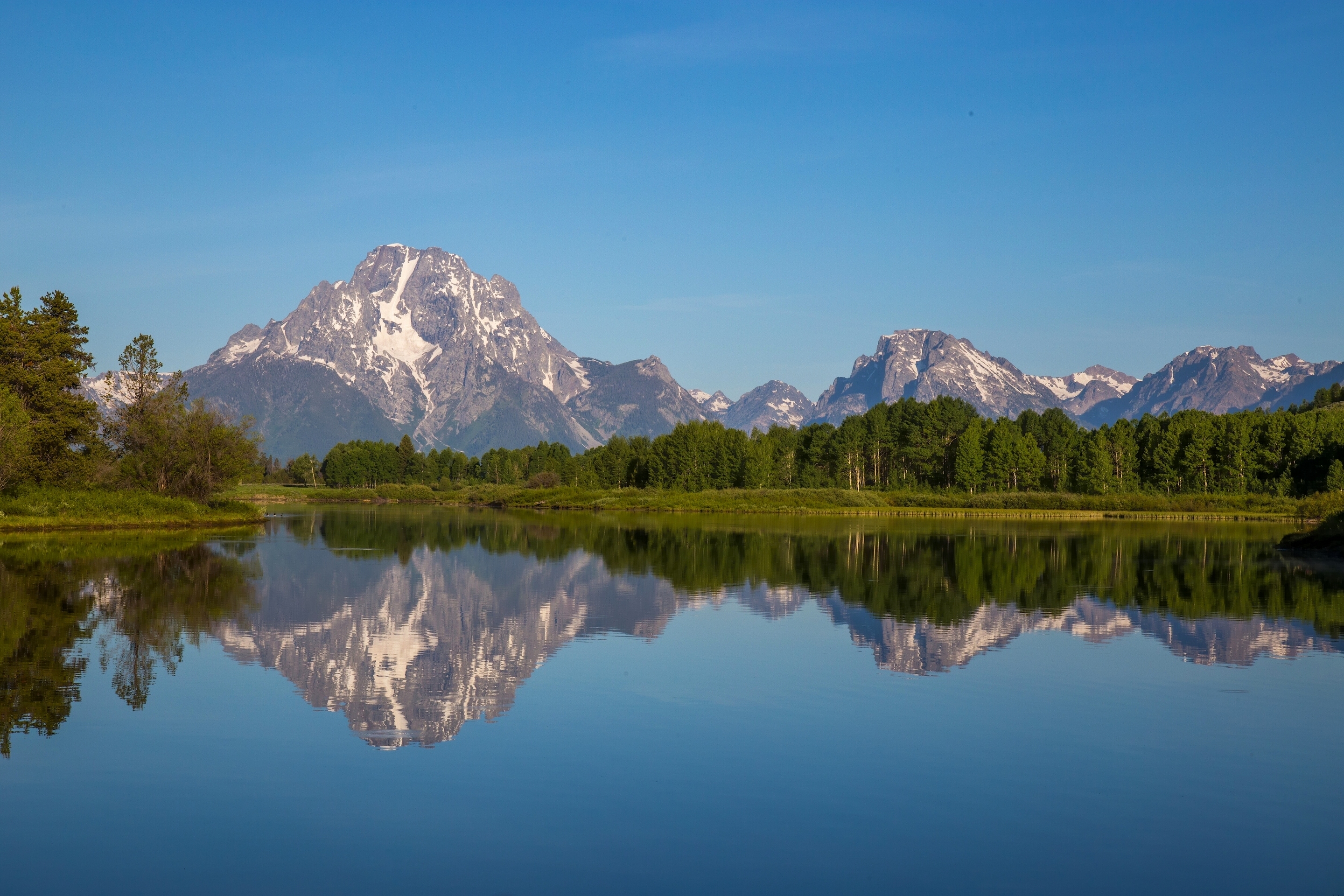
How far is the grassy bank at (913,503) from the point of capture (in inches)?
4779

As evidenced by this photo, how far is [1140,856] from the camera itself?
1212 cm

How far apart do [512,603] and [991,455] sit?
422ft

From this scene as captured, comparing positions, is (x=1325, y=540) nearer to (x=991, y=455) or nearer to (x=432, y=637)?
(x=432, y=637)

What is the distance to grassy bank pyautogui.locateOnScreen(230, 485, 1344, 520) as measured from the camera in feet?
398

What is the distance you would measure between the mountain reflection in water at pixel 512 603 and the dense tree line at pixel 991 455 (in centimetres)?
7609

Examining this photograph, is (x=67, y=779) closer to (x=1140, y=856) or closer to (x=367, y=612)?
(x=1140, y=856)

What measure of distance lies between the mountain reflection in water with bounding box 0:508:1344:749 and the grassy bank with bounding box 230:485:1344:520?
57.1 metres

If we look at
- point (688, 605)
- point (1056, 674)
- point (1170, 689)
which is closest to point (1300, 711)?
point (1170, 689)

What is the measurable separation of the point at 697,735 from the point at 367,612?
17132 millimetres

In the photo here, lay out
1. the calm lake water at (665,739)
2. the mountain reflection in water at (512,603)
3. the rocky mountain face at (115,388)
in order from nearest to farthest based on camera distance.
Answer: the calm lake water at (665,739) → the mountain reflection in water at (512,603) → the rocky mountain face at (115,388)

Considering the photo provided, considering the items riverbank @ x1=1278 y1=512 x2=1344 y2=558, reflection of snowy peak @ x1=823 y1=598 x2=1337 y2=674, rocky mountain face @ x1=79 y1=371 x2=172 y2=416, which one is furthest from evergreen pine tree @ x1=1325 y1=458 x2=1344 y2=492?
rocky mountain face @ x1=79 y1=371 x2=172 y2=416

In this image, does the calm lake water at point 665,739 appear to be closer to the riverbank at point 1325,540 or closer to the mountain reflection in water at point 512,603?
the mountain reflection in water at point 512,603

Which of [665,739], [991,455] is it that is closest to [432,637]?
[665,739]

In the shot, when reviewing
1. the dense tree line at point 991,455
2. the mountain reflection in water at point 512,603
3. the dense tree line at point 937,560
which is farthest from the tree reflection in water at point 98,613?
the dense tree line at point 991,455
